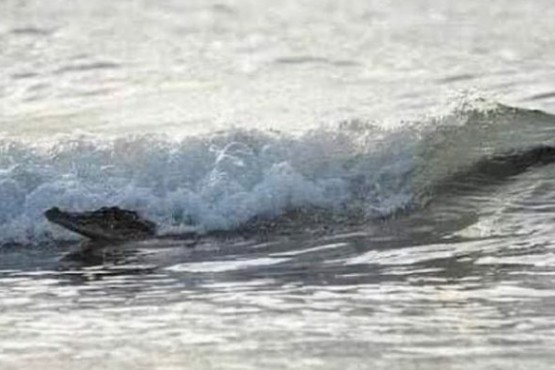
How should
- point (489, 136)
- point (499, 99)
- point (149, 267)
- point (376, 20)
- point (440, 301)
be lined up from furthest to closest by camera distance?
point (376, 20) → point (499, 99) → point (489, 136) → point (149, 267) → point (440, 301)

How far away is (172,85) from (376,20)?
108 inches

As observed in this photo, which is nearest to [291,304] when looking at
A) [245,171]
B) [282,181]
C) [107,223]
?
[107,223]

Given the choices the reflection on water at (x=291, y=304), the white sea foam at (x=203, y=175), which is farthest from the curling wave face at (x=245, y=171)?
the reflection on water at (x=291, y=304)

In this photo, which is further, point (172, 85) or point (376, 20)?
point (376, 20)

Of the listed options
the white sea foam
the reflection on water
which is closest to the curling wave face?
the white sea foam

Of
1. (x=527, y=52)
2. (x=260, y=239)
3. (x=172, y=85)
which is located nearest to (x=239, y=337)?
(x=260, y=239)

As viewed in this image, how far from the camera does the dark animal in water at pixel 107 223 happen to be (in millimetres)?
8375

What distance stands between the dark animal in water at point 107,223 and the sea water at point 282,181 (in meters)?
0.11

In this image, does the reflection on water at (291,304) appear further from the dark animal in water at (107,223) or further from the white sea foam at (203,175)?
the white sea foam at (203,175)

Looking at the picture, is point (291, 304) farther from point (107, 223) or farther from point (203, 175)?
point (203, 175)

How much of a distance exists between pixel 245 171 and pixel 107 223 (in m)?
1.40

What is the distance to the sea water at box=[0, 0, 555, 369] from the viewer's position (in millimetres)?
5293

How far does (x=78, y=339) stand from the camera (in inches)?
211

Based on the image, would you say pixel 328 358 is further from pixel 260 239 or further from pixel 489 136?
pixel 489 136
